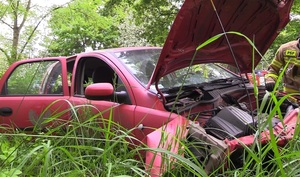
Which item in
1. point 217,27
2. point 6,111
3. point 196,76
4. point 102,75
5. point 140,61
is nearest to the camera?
point 217,27

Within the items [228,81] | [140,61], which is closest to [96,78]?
[140,61]

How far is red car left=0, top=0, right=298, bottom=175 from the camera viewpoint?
7.61ft

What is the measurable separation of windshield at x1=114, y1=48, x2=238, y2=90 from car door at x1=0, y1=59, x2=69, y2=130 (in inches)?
36.6

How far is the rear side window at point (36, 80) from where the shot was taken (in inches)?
164

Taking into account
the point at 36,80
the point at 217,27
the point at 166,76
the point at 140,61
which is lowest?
the point at 36,80

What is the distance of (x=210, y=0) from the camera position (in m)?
2.31

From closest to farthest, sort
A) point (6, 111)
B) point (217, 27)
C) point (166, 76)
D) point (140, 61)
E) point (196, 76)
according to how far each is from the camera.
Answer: point (217, 27) → point (166, 76) → point (140, 61) → point (196, 76) → point (6, 111)

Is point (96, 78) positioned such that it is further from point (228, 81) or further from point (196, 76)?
point (228, 81)

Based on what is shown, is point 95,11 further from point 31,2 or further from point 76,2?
point 31,2

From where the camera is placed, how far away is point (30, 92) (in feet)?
14.0

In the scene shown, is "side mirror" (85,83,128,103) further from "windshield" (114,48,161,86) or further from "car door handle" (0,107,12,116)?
"car door handle" (0,107,12,116)

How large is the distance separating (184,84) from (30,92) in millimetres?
2034

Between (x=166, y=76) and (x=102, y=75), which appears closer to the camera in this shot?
(x=166, y=76)

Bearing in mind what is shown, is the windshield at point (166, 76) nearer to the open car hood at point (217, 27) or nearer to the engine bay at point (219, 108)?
the engine bay at point (219, 108)
